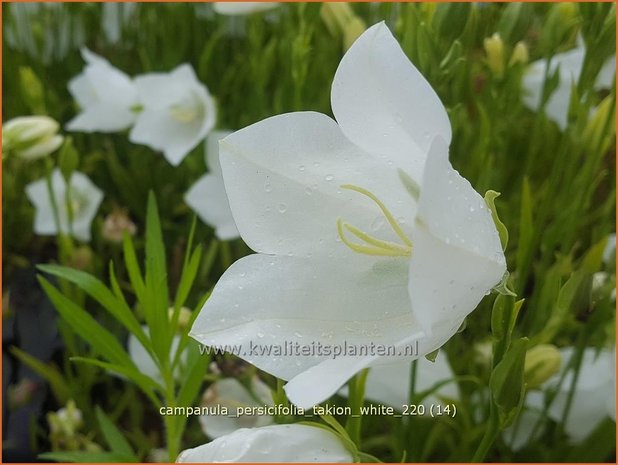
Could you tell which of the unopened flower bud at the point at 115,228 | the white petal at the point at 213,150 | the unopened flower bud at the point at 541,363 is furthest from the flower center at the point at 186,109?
the unopened flower bud at the point at 541,363

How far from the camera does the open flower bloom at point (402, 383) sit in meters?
0.77

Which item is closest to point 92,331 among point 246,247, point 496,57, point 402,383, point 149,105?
point 402,383

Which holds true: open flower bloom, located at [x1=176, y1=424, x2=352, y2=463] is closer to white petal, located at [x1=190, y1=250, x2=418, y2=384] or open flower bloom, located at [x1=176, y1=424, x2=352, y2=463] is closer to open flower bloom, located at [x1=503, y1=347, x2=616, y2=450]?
white petal, located at [x1=190, y1=250, x2=418, y2=384]

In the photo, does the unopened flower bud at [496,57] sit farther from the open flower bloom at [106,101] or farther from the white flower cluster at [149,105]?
the open flower bloom at [106,101]

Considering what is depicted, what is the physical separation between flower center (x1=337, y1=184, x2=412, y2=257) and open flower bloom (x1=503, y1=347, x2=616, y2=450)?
1.37ft

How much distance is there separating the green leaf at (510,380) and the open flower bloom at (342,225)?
4cm

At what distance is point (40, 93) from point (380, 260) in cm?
80

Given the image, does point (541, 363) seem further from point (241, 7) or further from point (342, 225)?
point (241, 7)

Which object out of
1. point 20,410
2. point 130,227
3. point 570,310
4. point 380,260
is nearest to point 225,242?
point 130,227

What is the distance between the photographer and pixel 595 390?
84 cm

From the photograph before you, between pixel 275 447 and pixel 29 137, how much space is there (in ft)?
2.29

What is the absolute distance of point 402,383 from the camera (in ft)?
2.58

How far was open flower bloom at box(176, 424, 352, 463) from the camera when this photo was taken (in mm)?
425

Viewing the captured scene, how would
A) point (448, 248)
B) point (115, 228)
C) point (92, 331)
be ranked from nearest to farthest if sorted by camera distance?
point (448, 248) < point (92, 331) < point (115, 228)
